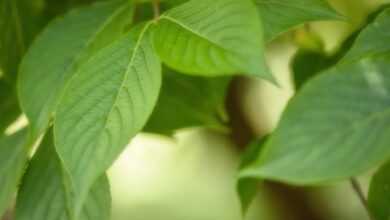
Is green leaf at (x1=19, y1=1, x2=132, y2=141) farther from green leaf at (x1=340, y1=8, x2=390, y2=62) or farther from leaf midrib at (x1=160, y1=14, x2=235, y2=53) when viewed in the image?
green leaf at (x1=340, y1=8, x2=390, y2=62)

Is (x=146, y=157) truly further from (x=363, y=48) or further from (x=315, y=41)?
(x=363, y=48)

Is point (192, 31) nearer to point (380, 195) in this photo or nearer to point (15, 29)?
point (380, 195)

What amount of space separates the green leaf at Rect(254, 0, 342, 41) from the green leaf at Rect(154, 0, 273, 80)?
0.10 metres

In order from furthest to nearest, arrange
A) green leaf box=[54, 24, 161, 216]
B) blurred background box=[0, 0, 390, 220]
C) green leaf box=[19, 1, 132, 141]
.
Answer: blurred background box=[0, 0, 390, 220], green leaf box=[19, 1, 132, 141], green leaf box=[54, 24, 161, 216]

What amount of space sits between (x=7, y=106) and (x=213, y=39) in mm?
613

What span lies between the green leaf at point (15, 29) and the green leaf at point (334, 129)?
0.69m

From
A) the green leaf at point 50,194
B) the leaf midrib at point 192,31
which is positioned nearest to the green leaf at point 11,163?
the green leaf at point 50,194

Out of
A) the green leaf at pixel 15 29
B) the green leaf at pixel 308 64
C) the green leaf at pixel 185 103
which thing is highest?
the green leaf at pixel 15 29

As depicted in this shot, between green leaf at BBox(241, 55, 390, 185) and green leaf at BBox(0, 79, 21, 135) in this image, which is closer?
green leaf at BBox(241, 55, 390, 185)

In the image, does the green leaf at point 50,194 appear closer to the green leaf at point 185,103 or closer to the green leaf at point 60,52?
the green leaf at point 60,52

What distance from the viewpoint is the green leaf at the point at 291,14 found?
37.7 inches

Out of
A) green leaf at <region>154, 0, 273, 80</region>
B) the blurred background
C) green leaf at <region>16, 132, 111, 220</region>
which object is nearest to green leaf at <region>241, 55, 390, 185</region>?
green leaf at <region>154, 0, 273, 80</region>

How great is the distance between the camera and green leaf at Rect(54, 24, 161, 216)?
83cm

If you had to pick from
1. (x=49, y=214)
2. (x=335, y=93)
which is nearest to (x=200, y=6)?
(x=335, y=93)
